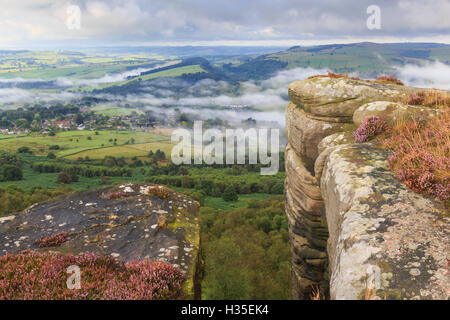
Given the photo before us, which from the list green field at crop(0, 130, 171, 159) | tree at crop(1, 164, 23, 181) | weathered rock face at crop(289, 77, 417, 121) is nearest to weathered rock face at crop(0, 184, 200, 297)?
weathered rock face at crop(289, 77, 417, 121)

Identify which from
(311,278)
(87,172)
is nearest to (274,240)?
(311,278)

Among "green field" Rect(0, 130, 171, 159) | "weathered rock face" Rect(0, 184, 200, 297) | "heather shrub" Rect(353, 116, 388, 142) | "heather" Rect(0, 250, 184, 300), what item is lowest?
"green field" Rect(0, 130, 171, 159)

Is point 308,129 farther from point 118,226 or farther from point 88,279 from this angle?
point 88,279

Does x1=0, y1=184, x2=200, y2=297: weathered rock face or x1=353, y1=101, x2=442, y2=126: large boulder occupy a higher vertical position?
x1=353, y1=101, x2=442, y2=126: large boulder

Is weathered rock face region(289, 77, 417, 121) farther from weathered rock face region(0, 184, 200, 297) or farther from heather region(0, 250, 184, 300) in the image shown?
heather region(0, 250, 184, 300)

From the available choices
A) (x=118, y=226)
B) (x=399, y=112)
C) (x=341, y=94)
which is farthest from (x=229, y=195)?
(x=118, y=226)

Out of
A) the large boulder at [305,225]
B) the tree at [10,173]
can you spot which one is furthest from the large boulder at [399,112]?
the tree at [10,173]

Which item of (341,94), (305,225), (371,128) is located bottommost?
(305,225)
